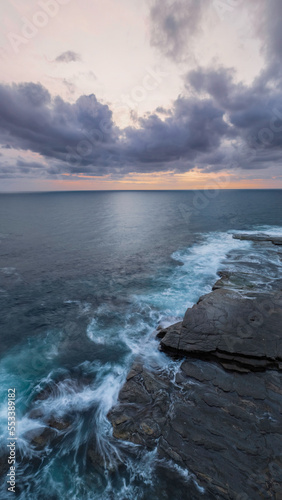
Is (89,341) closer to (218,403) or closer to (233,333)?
(218,403)

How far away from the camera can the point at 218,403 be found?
12086mm

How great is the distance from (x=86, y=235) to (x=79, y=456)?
47.9 metres

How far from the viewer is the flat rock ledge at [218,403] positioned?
9.53 meters

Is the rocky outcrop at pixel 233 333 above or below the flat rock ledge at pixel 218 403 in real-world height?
above

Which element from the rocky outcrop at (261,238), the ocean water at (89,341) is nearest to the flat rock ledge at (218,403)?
the ocean water at (89,341)

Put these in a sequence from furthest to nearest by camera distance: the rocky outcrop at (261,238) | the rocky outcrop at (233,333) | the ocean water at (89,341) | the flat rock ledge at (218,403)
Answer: the rocky outcrop at (261,238), the rocky outcrop at (233,333), the ocean water at (89,341), the flat rock ledge at (218,403)

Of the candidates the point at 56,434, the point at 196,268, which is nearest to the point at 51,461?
the point at 56,434

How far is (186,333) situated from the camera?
1631 centimetres

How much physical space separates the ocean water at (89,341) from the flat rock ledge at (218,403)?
2.63 ft

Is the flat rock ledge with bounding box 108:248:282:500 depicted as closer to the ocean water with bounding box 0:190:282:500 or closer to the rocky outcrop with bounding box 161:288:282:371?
the rocky outcrop with bounding box 161:288:282:371

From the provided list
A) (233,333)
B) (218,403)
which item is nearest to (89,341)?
(218,403)

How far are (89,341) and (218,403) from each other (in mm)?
11550

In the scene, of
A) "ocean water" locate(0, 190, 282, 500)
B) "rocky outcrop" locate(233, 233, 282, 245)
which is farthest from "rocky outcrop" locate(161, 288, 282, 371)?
"rocky outcrop" locate(233, 233, 282, 245)

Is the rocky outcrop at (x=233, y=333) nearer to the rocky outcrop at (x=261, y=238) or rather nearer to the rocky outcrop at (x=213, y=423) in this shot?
the rocky outcrop at (x=213, y=423)
